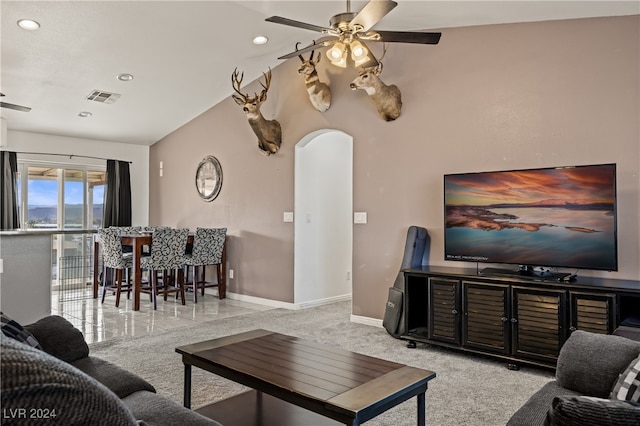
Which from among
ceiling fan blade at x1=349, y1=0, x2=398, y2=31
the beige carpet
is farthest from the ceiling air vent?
ceiling fan blade at x1=349, y1=0, x2=398, y2=31

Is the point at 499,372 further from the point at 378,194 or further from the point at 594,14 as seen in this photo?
the point at 594,14

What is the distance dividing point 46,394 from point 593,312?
133 inches

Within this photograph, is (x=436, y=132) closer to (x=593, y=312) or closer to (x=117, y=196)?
(x=593, y=312)

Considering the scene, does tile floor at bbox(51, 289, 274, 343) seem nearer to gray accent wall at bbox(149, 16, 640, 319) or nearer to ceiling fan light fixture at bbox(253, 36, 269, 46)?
gray accent wall at bbox(149, 16, 640, 319)

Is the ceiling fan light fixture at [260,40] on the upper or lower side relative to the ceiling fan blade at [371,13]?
upper

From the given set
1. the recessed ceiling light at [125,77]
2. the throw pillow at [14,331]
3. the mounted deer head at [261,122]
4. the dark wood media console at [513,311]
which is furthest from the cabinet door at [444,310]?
the recessed ceiling light at [125,77]

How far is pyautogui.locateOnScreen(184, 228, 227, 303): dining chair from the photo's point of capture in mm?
6016

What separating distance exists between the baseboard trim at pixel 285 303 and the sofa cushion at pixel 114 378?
378 cm

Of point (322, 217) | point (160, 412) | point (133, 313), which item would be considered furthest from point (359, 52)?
point (133, 313)

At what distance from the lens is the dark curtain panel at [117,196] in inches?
303

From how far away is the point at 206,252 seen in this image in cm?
609

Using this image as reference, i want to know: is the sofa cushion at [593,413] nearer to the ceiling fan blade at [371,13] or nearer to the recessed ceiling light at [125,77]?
the ceiling fan blade at [371,13]

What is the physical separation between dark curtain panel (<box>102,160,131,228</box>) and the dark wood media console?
5.68m

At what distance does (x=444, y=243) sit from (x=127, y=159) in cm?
618
